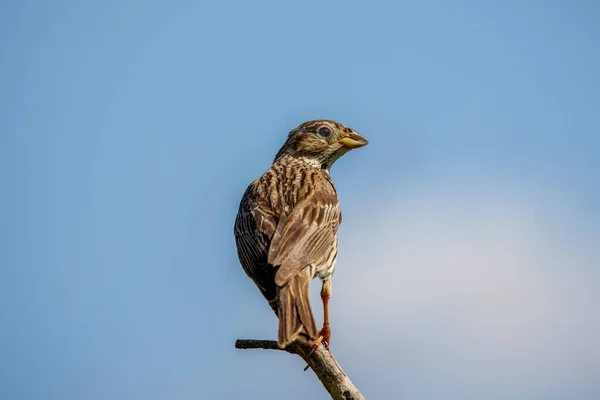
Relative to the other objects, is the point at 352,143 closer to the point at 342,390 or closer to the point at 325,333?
the point at 325,333

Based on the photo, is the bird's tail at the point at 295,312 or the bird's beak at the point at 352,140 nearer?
the bird's tail at the point at 295,312

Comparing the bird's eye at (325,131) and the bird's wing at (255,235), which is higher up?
the bird's eye at (325,131)

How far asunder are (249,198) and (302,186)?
0.63m

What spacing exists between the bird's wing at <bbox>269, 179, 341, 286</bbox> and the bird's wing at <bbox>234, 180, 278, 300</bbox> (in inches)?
5.2

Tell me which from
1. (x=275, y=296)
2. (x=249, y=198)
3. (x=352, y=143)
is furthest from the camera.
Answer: (x=352, y=143)

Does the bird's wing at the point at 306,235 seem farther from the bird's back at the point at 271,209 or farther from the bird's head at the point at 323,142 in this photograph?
the bird's head at the point at 323,142

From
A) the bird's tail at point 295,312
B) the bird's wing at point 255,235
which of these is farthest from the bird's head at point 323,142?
the bird's tail at point 295,312

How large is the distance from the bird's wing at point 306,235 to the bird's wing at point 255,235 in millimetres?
131

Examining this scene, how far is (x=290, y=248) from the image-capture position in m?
8.53

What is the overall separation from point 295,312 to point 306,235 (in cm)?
145

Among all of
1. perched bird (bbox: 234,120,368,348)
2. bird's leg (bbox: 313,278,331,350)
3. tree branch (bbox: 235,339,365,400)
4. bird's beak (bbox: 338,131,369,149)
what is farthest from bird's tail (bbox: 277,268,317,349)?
bird's beak (bbox: 338,131,369,149)

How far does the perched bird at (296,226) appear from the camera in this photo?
7.88 meters

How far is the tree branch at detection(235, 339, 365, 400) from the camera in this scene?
6715mm

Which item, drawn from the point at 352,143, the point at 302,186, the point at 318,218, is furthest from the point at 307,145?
the point at 318,218
